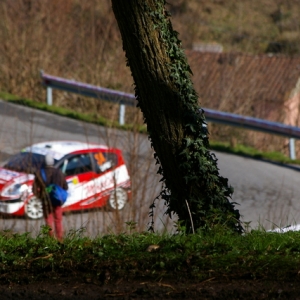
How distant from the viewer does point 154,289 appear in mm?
4699

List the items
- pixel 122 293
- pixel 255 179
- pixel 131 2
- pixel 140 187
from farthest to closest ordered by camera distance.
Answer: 1. pixel 255 179
2. pixel 140 187
3. pixel 131 2
4. pixel 122 293

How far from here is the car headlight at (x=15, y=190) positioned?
13.5 m

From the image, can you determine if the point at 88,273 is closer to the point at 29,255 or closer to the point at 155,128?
the point at 29,255

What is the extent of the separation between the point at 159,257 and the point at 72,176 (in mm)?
9324

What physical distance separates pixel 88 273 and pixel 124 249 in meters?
0.38

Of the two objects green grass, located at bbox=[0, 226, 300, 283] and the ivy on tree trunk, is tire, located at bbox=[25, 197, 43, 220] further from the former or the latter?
green grass, located at bbox=[0, 226, 300, 283]

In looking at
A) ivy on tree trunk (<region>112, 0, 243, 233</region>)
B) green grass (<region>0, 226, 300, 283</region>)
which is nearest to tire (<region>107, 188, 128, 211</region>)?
ivy on tree trunk (<region>112, 0, 243, 233</region>)

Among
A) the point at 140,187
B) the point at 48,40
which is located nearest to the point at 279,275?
the point at 140,187

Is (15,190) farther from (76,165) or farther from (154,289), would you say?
(154,289)

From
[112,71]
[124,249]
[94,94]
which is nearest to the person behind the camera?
[124,249]

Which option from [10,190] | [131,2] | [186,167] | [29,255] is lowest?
[10,190]

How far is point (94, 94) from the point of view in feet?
66.9

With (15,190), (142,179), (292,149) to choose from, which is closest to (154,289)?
(142,179)

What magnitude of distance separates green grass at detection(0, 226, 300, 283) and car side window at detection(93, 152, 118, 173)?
22.4 ft
